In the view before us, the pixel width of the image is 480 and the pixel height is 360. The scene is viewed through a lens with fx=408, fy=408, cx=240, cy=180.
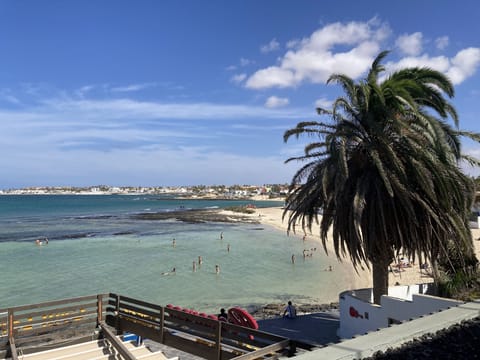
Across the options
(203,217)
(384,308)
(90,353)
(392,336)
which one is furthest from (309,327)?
(203,217)

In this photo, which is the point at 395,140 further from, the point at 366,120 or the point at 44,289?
the point at 44,289

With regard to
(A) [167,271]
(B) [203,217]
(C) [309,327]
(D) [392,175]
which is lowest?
(A) [167,271]

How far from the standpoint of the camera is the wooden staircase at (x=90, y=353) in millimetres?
8836

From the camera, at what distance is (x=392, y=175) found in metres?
11.8

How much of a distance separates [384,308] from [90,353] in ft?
26.3

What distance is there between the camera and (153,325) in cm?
975

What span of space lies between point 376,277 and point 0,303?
21324 millimetres

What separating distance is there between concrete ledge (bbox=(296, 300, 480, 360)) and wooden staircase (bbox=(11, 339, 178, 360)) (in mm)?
4852

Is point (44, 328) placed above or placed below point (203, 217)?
above

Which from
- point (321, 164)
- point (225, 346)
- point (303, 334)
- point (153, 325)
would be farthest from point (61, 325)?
point (321, 164)

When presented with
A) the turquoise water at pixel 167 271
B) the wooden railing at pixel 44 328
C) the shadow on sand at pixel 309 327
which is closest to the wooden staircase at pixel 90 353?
the wooden railing at pixel 44 328

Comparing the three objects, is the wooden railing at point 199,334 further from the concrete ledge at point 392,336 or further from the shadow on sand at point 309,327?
the shadow on sand at point 309,327

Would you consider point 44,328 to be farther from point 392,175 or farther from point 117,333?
point 392,175

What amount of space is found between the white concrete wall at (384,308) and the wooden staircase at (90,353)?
6.37 meters
